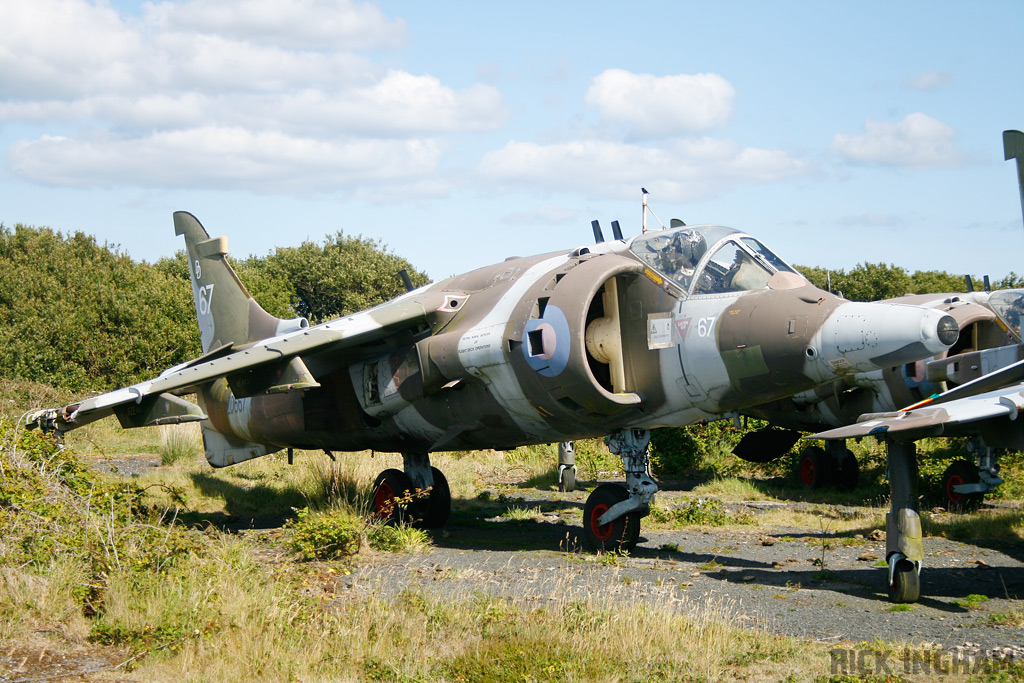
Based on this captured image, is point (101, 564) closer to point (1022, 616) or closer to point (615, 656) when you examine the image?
point (615, 656)

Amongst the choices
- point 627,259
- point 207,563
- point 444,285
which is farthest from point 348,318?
point 207,563

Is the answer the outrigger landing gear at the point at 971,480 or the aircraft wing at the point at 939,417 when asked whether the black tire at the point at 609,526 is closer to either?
the aircraft wing at the point at 939,417

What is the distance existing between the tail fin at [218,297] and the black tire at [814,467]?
11168 mm

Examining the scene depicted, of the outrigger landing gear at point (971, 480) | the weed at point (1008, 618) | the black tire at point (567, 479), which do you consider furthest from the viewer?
the black tire at point (567, 479)

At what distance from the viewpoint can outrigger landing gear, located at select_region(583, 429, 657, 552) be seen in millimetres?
11000

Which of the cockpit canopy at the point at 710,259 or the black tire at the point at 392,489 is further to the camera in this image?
the black tire at the point at 392,489

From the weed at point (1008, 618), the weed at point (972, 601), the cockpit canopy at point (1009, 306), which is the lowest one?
the weed at point (972, 601)

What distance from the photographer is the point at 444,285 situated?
13.3 meters

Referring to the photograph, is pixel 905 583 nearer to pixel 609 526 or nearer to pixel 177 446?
pixel 609 526

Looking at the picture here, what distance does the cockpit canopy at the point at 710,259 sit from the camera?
10250 millimetres

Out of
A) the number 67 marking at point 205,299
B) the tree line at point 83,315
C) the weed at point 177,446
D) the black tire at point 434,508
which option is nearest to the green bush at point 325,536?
the black tire at point 434,508

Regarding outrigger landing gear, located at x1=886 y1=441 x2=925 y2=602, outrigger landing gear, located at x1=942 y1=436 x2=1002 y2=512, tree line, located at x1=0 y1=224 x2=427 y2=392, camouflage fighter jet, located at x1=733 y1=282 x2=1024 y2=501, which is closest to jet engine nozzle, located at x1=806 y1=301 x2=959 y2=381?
outrigger landing gear, located at x1=886 y1=441 x2=925 y2=602

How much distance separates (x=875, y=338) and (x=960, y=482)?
8539 mm

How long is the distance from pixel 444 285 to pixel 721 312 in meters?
4.78
